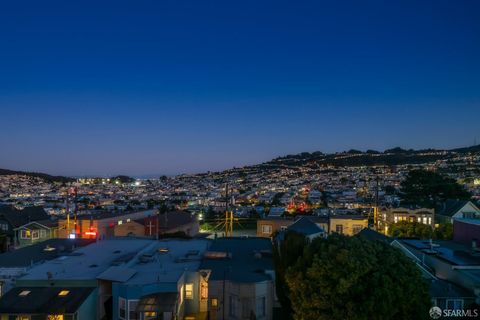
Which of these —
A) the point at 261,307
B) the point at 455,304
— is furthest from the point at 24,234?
the point at 455,304

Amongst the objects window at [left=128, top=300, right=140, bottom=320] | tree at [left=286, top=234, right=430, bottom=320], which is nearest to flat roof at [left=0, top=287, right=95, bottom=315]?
window at [left=128, top=300, right=140, bottom=320]

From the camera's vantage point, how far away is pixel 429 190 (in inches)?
2191

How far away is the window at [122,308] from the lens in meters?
16.2

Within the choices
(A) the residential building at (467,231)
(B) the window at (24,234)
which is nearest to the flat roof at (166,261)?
(A) the residential building at (467,231)

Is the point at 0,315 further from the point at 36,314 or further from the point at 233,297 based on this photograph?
the point at 233,297

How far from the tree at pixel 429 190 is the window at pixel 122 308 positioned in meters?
45.8

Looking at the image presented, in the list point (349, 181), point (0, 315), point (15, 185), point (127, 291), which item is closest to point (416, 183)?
point (127, 291)

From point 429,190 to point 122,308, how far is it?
1989 inches

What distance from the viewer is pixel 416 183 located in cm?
5753

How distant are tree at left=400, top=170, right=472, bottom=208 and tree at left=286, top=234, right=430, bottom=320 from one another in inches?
1666

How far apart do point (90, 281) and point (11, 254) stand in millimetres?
9450

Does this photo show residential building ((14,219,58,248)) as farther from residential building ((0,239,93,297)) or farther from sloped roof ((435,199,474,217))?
sloped roof ((435,199,474,217))

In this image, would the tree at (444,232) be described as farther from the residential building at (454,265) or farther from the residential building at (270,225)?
the residential building at (270,225)

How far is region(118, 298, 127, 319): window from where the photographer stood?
53.2 feet
